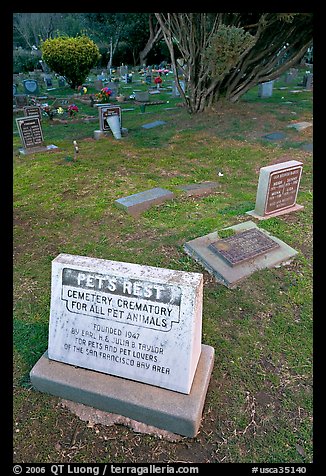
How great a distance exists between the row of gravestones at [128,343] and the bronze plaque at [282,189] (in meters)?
3.81

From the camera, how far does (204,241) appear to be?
5586 millimetres

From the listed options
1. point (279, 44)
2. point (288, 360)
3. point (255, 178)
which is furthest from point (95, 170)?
point (279, 44)

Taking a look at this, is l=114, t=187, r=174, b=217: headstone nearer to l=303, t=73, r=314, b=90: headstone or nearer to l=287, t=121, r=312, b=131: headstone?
l=287, t=121, r=312, b=131: headstone

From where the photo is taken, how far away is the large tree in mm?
11453

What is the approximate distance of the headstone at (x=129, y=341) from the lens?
115 inches

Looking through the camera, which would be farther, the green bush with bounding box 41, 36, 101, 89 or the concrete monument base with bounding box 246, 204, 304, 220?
the green bush with bounding box 41, 36, 101, 89

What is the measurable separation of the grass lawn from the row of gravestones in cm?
27

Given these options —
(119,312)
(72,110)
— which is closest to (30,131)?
(72,110)

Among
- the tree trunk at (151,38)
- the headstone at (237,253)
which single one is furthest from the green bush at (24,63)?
the headstone at (237,253)

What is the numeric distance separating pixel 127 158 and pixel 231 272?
21.8ft

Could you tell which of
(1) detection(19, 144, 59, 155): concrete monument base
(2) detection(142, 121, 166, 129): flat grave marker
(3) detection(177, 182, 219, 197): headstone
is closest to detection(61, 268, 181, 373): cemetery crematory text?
(3) detection(177, 182, 219, 197): headstone

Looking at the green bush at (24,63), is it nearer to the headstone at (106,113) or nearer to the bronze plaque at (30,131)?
the headstone at (106,113)

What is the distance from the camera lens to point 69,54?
2183cm

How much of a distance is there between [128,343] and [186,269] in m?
2.22
